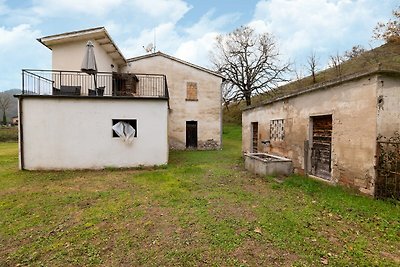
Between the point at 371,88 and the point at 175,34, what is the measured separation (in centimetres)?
1406

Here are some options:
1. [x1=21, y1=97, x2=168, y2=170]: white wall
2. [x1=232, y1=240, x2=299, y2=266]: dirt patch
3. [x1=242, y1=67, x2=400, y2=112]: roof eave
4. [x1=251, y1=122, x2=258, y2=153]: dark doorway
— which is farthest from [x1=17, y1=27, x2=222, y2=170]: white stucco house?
[x1=232, y1=240, x2=299, y2=266]: dirt patch

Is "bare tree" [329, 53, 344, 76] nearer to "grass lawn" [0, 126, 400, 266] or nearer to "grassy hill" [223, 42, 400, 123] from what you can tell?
"grassy hill" [223, 42, 400, 123]

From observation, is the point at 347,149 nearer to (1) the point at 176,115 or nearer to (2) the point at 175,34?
(1) the point at 176,115

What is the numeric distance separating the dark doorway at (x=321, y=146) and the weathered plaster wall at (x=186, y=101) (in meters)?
10.2

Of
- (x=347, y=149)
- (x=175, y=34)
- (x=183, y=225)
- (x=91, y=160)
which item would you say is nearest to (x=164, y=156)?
(x=91, y=160)

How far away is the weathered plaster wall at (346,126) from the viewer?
17.3 feet

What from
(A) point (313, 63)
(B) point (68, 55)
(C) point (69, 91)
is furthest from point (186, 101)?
(A) point (313, 63)

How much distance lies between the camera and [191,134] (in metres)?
17.3

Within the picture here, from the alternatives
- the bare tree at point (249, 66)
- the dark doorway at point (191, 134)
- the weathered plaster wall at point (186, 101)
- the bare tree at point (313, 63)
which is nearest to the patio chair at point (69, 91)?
the weathered plaster wall at point (186, 101)

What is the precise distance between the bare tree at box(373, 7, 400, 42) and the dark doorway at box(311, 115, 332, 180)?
23062mm

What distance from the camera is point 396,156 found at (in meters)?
5.15

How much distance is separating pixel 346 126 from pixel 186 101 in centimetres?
1217

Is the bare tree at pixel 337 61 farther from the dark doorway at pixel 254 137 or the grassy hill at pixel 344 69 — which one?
the dark doorway at pixel 254 137

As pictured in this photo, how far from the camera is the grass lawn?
316 centimetres
